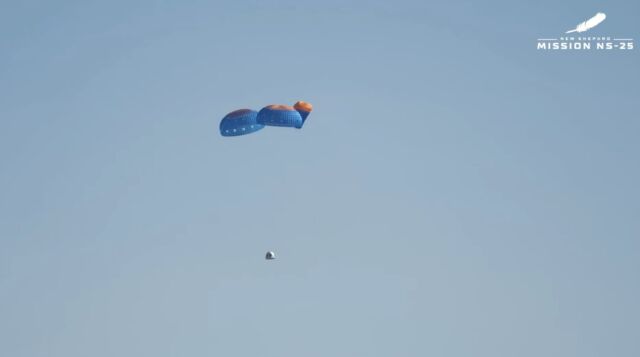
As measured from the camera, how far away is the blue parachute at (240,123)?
618 feet

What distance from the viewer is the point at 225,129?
190m

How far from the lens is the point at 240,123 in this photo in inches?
7431

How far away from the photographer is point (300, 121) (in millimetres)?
189625

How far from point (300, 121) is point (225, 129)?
9490 mm

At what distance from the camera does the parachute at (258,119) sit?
7372 inches

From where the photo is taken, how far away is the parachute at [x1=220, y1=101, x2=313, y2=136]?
187 m

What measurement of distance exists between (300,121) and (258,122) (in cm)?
550

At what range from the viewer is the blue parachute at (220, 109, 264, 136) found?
618 ft

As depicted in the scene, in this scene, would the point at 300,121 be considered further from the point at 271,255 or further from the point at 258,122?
the point at 271,255

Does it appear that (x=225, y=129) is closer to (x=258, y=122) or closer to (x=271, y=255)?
(x=258, y=122)

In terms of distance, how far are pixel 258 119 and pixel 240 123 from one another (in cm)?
254

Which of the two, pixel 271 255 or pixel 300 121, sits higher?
pixel 300 121

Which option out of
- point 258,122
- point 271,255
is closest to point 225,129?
point 258,122

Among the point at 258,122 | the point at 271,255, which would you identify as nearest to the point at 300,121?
the point at 258,122
